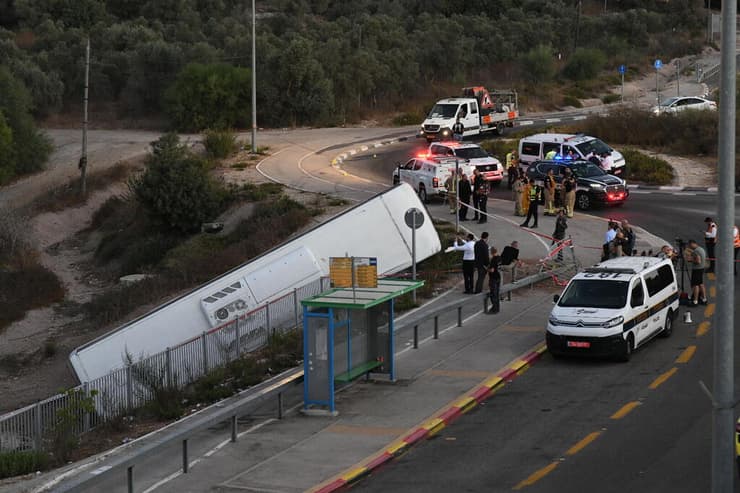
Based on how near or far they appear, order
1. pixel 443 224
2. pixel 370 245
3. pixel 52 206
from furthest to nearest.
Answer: pixel 52 206 < pixel 443 224 < pixel 370 245

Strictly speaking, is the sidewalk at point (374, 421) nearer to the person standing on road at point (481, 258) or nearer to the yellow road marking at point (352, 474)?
the yellow road marking at point (352, 474)

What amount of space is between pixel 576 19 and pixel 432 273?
218ft

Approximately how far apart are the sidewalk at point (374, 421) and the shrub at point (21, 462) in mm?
938

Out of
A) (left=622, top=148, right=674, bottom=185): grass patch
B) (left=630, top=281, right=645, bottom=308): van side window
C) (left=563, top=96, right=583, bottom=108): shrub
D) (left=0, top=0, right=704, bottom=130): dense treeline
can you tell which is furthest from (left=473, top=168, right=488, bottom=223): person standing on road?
(left=563, top=96, right=583, bottom=108): shrub

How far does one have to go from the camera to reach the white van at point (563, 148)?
137 feet

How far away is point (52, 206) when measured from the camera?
50406 mm

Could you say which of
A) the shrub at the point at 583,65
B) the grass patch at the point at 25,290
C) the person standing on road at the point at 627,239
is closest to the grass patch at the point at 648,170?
the person standing on road at the point at 627,239

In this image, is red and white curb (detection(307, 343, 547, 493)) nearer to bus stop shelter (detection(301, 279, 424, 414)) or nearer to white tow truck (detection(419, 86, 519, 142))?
bus stop shelter (detection(301, 279, 424, 414))

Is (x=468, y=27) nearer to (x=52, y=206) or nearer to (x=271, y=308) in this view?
(x=52, y=206)

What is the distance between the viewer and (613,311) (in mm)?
21156

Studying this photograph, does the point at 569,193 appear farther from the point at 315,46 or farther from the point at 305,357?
the point at 315,46

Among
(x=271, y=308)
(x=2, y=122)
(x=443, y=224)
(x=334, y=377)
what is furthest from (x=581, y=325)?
(x=2, y=122)

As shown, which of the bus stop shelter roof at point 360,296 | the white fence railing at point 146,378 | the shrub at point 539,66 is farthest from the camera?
the shrub at point 539,66

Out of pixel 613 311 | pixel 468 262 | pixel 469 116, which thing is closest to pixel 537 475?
pixel 613 311
